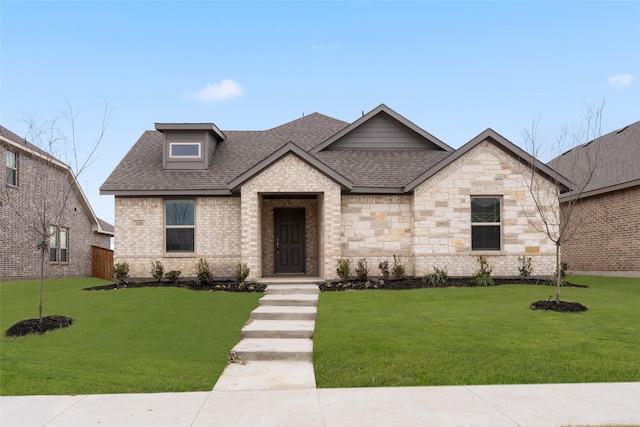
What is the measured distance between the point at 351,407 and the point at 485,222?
1312cm

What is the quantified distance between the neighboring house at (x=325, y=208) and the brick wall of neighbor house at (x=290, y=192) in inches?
1.3

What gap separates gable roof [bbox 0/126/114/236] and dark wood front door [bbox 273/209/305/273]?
7496mm

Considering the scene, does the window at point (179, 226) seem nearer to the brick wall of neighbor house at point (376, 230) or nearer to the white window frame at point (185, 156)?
the white window frame at point (185, 156)

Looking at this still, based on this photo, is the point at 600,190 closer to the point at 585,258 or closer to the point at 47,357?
the point at 585,258

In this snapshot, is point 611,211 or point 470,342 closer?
point 470,342

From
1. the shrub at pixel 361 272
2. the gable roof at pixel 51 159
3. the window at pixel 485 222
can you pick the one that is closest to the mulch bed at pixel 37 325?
the gable roof at pixel 51 159

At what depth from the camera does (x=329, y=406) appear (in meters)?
6.24

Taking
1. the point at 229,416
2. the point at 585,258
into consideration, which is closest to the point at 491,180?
the point at 585,258

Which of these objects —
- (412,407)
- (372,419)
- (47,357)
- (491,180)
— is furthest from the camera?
(491,180)

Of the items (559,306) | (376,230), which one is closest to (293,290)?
(376,230)

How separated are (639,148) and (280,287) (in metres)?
17.7

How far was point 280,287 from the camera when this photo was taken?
50.2 ft

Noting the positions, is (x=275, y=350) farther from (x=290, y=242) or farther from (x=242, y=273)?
(x=290, y=242)

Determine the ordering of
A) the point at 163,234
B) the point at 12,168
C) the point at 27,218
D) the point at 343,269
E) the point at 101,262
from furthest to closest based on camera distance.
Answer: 1. the point at 101,262
2. the point at 27,218
3. the point at 12,168
4. the point at 163,234
5. the point at 343,269
